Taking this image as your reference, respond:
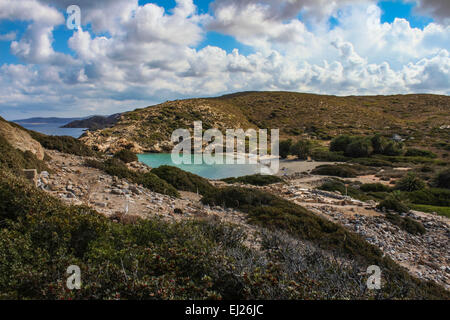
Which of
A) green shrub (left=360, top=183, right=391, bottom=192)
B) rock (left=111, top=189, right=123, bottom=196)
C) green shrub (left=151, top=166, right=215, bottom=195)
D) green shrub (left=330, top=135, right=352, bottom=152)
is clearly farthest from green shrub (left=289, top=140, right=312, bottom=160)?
rock (left=111, top=189, right=123, bottom=196)

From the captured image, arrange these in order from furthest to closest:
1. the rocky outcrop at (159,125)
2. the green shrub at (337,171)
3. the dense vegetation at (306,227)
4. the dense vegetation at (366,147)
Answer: the rocky outcrop at (159,125) < the dense vegetation at (366,147) < the green shrub at (337,171) < the dense vegetation at (306,227)

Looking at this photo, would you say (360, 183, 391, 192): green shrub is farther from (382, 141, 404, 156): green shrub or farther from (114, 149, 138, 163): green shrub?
(382, 141, 404, 156): green shrub

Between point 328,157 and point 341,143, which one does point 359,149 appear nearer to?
point 341,143

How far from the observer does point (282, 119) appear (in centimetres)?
7131

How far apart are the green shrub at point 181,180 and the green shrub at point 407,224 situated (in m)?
8.17

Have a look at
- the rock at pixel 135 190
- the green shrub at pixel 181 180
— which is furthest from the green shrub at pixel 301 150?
the rock at pixel 135 190

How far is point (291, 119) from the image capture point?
2822 inches

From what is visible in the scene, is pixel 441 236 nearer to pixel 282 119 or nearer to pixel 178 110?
pixel 178 110

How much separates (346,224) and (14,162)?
1167 centimetres

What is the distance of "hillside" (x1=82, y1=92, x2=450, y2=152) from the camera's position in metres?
48.6

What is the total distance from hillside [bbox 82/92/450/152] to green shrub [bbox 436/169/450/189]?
94.9 feet

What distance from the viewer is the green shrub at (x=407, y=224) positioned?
444 inches

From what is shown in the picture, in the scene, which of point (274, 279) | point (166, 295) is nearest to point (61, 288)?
point (166, 295)

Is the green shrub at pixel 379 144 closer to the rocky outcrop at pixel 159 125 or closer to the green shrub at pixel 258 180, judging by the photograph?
the green shrub at pixel 258 180
